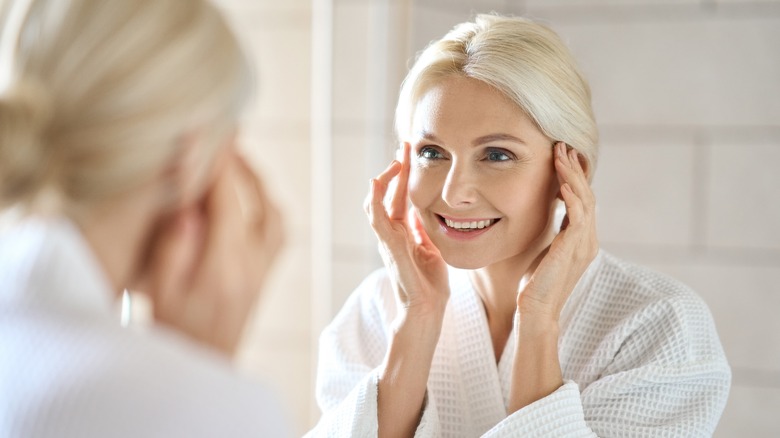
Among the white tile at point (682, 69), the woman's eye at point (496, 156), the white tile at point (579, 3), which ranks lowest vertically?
the woman's eye at point (496, 156)

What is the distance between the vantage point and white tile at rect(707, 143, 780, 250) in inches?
86.9

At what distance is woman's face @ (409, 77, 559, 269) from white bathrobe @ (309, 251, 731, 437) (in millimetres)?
152

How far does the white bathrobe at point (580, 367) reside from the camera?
1.36 meters

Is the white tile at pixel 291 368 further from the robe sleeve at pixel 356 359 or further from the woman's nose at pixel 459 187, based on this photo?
the woman's nose at pixel 459 187

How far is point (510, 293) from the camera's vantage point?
1.59m

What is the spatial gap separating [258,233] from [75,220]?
24cm

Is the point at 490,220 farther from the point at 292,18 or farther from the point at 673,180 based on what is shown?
the point at 292,18

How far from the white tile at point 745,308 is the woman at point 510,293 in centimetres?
82

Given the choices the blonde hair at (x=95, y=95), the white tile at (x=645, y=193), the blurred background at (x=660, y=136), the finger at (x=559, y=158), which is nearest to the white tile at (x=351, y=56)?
the blurred background at (x=660, y=136)

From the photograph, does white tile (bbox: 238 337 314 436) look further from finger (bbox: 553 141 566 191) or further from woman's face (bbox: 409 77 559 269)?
finger (bbox: 553 141 566 191)

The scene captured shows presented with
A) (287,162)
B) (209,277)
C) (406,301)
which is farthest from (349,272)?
(209,277)

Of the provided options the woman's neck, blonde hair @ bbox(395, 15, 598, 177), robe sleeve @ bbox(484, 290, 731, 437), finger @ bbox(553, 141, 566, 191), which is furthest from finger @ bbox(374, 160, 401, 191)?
the woman's neck

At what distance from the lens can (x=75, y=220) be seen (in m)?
0.81

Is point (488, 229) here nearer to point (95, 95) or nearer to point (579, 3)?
point (95, 95)
